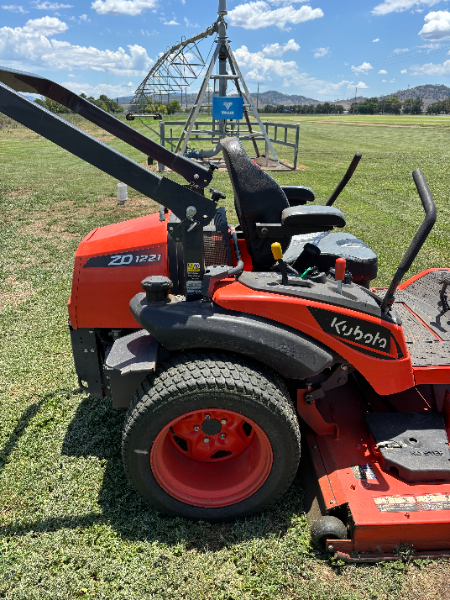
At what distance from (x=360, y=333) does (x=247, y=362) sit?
584 millimetres

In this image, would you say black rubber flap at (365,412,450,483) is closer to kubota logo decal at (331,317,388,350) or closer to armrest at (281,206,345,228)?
kubota logo decal at (331,317,388,350)

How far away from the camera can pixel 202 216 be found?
6.86 ft

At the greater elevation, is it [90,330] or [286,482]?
[90,330]

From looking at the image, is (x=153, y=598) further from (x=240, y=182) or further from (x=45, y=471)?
(x=240, y=182)

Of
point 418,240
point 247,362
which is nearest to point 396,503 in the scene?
point 247,362

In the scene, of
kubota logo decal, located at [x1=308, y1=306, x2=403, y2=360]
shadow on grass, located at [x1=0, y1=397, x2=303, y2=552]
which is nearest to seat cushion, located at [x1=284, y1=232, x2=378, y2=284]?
kubota logo decal, located at [x1=308, y1=306, x2=403, y2=360]

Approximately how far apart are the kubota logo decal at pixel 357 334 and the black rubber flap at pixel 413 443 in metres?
0.55

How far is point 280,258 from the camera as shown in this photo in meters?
2.19

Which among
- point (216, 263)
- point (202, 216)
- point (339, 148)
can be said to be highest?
point (202, 216)

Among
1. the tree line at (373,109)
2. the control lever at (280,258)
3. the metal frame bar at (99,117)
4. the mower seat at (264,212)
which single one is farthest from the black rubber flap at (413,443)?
the tree line at (373,109)

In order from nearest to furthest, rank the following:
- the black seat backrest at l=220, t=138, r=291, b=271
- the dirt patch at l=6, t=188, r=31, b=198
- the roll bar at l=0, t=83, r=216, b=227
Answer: the roll bar at l=0, t=83, r=216, b=227 → the black seat backrest at l=220, t=138, r=291, b=271 → the dirt patch at l=6, t=188, r=31, b=198

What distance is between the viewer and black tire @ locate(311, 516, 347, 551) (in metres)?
2.16

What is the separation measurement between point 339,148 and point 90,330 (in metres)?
20.9

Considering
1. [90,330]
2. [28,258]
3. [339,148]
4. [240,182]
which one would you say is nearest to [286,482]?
[90,330]
